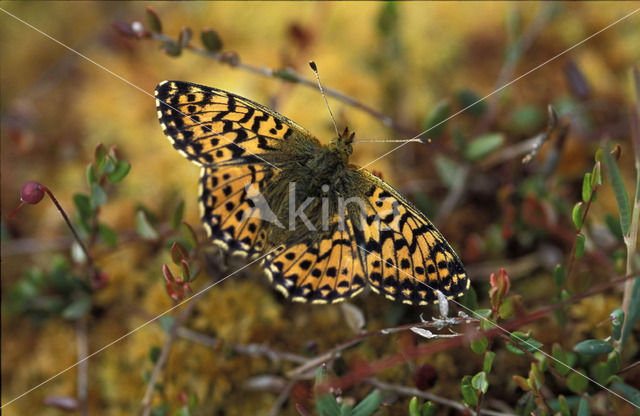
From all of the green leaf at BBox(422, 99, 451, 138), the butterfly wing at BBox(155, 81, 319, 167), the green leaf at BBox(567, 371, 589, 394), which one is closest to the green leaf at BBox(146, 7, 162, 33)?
the butterfly wing at BBox(155, 81, 319, 167)

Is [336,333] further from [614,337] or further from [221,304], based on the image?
[614,337]

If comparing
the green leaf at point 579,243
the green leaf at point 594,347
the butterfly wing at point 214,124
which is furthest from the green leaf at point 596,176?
the butterfly wing at point 214,124

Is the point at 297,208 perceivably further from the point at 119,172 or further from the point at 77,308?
the point at 77,308

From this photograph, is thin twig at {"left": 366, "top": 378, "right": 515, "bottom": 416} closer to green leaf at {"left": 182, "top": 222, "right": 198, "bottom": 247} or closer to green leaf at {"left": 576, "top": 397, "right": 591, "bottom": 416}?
green leaf at {"left": 576, "top": 397, "right": 591, "bottom": 416}

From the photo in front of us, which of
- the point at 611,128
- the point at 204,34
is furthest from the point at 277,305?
the point at 611,128

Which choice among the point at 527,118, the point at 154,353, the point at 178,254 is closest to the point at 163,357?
the point at 154,353

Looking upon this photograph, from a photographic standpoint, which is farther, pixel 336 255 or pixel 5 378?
→ pixel 5 378
